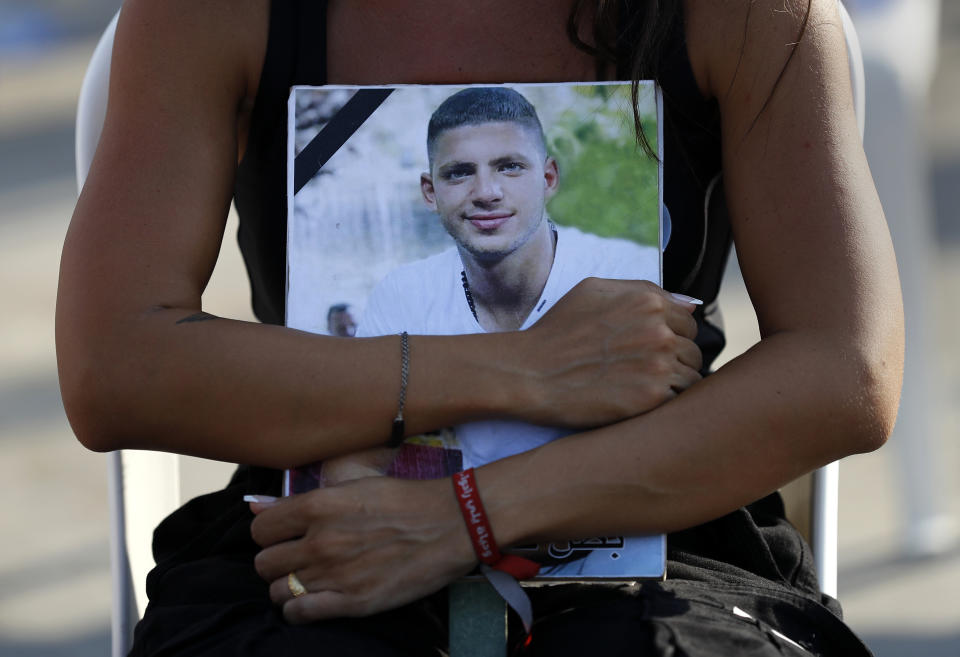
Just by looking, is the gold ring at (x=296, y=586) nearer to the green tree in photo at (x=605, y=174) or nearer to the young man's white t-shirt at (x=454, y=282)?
the young man's white t-shirt at (x=454, y=282)

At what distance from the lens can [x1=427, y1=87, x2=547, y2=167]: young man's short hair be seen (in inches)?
49.5

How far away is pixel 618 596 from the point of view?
1166 millimetres

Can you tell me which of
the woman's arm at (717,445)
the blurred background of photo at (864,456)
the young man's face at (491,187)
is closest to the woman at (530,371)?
A: the woman's arm at (717,445)

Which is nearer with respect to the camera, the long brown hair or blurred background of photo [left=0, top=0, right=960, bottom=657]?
the long brown hair

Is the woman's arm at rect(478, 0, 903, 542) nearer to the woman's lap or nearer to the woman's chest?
the woman's lap

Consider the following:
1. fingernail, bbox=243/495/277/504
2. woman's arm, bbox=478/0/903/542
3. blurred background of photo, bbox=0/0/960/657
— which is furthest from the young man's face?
blurred background of photo, bbox=0/0/960/657

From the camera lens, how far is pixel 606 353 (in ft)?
3.92

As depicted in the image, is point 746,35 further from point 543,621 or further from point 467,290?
point 543,621

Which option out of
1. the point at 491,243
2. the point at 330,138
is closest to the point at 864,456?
the point at 491,243

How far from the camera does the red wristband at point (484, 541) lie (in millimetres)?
1135

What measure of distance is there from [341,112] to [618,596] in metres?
0.59

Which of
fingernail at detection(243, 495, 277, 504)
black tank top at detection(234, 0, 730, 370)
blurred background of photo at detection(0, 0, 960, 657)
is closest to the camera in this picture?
fingernail at detection(243, 495, 277, 504)

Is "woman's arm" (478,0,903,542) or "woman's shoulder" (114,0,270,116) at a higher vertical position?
"woman's shoulder" (114,0,270,116)

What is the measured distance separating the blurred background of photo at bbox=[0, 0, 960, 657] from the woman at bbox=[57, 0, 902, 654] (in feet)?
3.08
